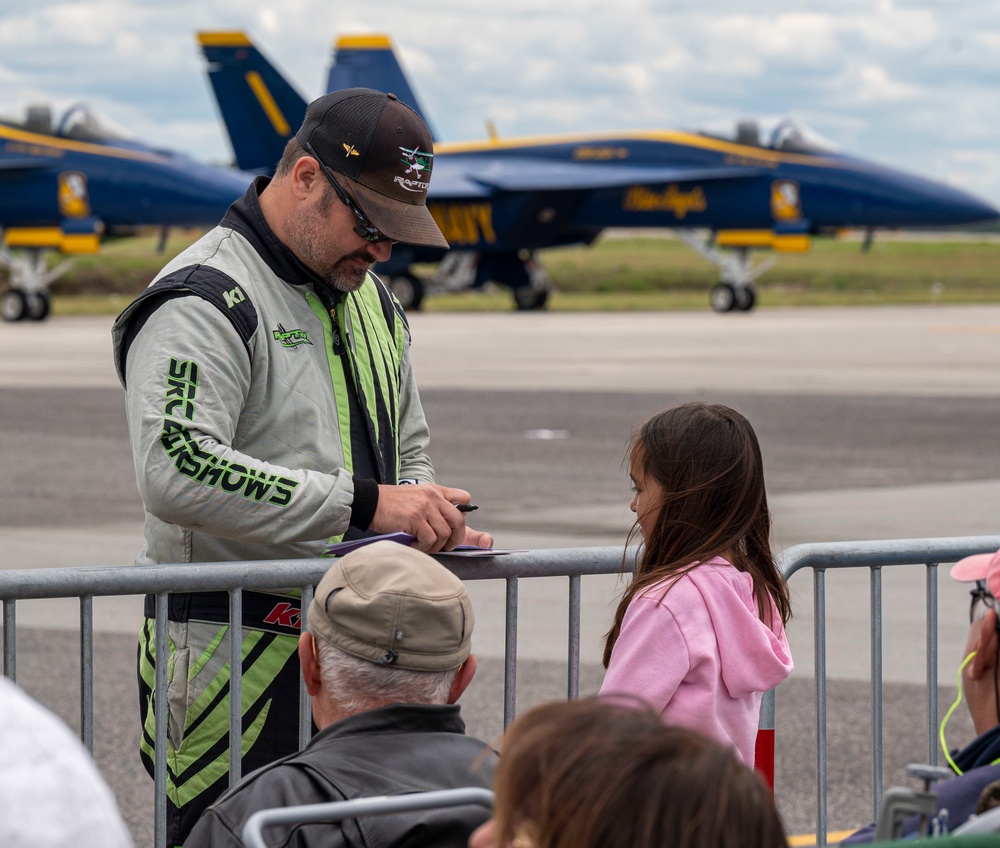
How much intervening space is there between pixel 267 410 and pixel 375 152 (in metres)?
0.57

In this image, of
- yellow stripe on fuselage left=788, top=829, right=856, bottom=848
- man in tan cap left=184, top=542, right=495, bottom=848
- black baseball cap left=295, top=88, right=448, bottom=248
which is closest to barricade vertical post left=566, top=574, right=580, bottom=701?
black baseball cap left=295, top=88, right=448, bottom=248

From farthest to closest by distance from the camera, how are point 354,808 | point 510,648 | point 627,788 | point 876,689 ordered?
point 876,689 → point 510,648 → point 354,808 → point 627,788

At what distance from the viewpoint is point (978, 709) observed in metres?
2.59

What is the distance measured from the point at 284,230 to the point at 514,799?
74.5 inches

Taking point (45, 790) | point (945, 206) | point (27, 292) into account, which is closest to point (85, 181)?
point (27, 292)

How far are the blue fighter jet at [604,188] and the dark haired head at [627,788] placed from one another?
33.7m

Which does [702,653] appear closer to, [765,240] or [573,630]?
[573,630]

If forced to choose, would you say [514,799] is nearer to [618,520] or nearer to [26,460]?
[618,520]

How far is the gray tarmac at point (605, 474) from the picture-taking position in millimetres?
6039

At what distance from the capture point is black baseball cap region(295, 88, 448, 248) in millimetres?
3018

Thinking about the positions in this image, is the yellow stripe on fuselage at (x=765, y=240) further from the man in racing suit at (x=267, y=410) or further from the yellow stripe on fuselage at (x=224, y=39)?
the man in racing suit at (x=267, y=410)

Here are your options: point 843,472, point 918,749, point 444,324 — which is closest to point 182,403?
point 918,749

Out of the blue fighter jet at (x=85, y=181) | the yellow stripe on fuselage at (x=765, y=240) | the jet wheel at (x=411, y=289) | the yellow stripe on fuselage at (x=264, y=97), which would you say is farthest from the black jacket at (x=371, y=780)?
the jet wheel at (x=411, y=289)

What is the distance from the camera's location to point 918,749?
5.43m
